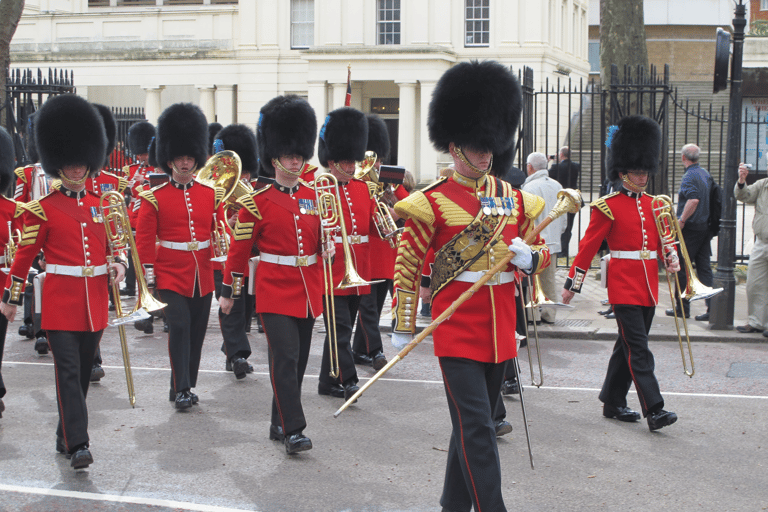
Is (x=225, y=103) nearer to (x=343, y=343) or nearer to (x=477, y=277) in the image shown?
(x=343, y=343)

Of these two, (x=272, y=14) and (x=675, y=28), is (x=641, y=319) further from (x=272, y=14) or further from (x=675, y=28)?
(x=675, y=28)

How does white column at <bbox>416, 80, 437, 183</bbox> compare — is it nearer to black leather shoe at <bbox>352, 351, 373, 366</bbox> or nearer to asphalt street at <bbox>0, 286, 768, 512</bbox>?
black leather shoe at <bbox>352, 351, 373, 366</bbox>

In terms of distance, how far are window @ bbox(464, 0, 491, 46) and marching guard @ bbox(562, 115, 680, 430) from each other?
2513 cm

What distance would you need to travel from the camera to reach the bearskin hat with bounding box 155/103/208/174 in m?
6.85

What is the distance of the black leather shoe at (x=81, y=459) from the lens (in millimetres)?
5023

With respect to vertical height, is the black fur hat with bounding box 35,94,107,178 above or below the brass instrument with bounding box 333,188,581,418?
above

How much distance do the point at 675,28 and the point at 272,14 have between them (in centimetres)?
1920

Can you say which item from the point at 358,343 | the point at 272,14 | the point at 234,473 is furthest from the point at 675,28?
the point at 234,473

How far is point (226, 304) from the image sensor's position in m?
5.75

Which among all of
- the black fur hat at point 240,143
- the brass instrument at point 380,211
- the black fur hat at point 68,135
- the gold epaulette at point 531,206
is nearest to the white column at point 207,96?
the black fur hat at point 240,143

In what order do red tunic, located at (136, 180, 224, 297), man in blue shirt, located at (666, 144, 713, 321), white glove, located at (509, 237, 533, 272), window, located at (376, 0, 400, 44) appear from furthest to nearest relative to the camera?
window, located at (376, 0, 400, 44) < man in blue shirt, located at (666, 144, 713, 321) < red tunic, located at (136, 180, 224, 297) < white glove, located at (509, 237, 533, 272)

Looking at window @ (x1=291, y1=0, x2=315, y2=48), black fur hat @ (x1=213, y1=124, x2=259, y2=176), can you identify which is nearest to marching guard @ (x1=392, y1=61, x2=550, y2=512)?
black fur hat @ (x1=213, y1=124, x2=259, y2=176)

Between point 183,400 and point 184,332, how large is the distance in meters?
0.44

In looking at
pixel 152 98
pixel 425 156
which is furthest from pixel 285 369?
pixel 152 98
